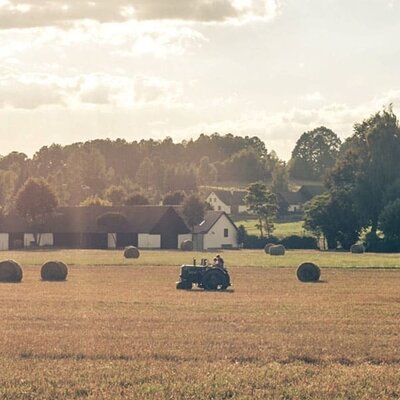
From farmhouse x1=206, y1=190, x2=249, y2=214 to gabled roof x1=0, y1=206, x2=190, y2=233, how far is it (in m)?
72.5

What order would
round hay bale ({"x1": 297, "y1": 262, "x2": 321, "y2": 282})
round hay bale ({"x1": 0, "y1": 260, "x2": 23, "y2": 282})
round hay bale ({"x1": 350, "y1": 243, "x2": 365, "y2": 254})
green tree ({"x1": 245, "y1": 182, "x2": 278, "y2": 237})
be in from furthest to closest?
green tree ({"x1": 245, "y1": 182, "x2": 278, "y2": 237}) < round hay bale ({"x1": 350, "y1": 243, "x2": 365, "y2": 254}) < round hay bale ({"x1": 297, "y1": 262, "x2": 321, "y2": 282}) < round hay bale ({"x1": 0, "y1": 260, "x2": 23, "y2": 282})

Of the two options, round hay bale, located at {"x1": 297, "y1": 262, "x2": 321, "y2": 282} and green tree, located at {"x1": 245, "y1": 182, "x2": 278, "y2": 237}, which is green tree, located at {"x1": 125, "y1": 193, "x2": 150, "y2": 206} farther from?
round hay bale, located at {"x1": 297, "y1": 262, "x2": 321, "y2": 282}

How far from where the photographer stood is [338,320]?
28.5m

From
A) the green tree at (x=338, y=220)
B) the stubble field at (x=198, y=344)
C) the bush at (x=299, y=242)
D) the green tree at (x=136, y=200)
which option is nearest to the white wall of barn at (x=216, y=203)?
the green tree at (x=136, y=200)

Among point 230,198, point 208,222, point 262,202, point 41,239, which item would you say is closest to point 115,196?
point 262,202

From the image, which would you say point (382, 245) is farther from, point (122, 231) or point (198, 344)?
point (198, 344)

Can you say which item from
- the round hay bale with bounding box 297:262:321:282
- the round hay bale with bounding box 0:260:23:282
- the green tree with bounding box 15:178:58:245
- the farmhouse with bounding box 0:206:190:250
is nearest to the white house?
the farmhouse with bounding box 0:206:190:250

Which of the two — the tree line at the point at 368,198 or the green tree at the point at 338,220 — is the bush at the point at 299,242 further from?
the green tree at the point at 338,220

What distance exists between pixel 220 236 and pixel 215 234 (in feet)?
3.13

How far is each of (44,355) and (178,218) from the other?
96.2m

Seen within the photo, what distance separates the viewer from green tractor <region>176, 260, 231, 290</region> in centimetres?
4212

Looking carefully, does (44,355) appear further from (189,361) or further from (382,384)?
(382,384)

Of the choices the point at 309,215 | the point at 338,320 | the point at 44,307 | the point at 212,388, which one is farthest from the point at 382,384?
the point at 309,215

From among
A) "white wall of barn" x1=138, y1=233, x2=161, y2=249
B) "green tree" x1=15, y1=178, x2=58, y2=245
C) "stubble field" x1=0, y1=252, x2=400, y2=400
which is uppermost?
"green tree" x1=15, y1=178, x2=58, y2=245
